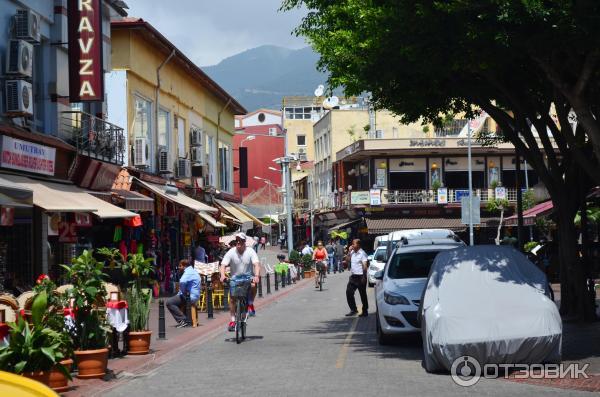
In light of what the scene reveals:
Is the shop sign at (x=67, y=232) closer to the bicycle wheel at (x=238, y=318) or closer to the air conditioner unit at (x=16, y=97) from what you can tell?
the air conditioner unit at (x=16, y=97)

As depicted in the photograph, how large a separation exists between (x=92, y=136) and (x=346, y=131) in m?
57.6

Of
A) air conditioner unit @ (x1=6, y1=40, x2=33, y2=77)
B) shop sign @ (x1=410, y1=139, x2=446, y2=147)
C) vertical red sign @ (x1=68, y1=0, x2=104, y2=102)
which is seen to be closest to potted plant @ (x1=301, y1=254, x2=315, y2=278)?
shop sign @ (x1=410, y1=139, x2=446, y2=147)

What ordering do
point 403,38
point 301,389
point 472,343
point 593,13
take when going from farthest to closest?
point 403,38 → point 593,13 → point 472,343 → point 301,389

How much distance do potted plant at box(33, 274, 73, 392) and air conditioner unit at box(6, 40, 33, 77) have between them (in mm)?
7709

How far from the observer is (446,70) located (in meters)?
15.4

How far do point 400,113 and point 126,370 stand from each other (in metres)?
8.93

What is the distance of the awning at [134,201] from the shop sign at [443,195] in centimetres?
4128

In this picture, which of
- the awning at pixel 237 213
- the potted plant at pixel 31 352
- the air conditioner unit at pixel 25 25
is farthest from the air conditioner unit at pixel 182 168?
the potted plant at pixel 31 352

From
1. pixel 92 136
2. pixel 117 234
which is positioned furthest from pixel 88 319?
pixel 117 234

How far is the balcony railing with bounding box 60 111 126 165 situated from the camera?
74.5 ft

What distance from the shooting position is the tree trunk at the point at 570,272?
1833cm

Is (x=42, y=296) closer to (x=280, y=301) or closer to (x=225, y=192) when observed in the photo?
(x=280, y=301)

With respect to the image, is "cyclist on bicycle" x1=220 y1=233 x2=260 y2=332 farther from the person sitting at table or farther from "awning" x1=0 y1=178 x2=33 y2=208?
"awning" x1=0 y1=178 x2=33 y2=208

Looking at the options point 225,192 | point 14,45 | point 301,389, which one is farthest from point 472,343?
point 225,192
